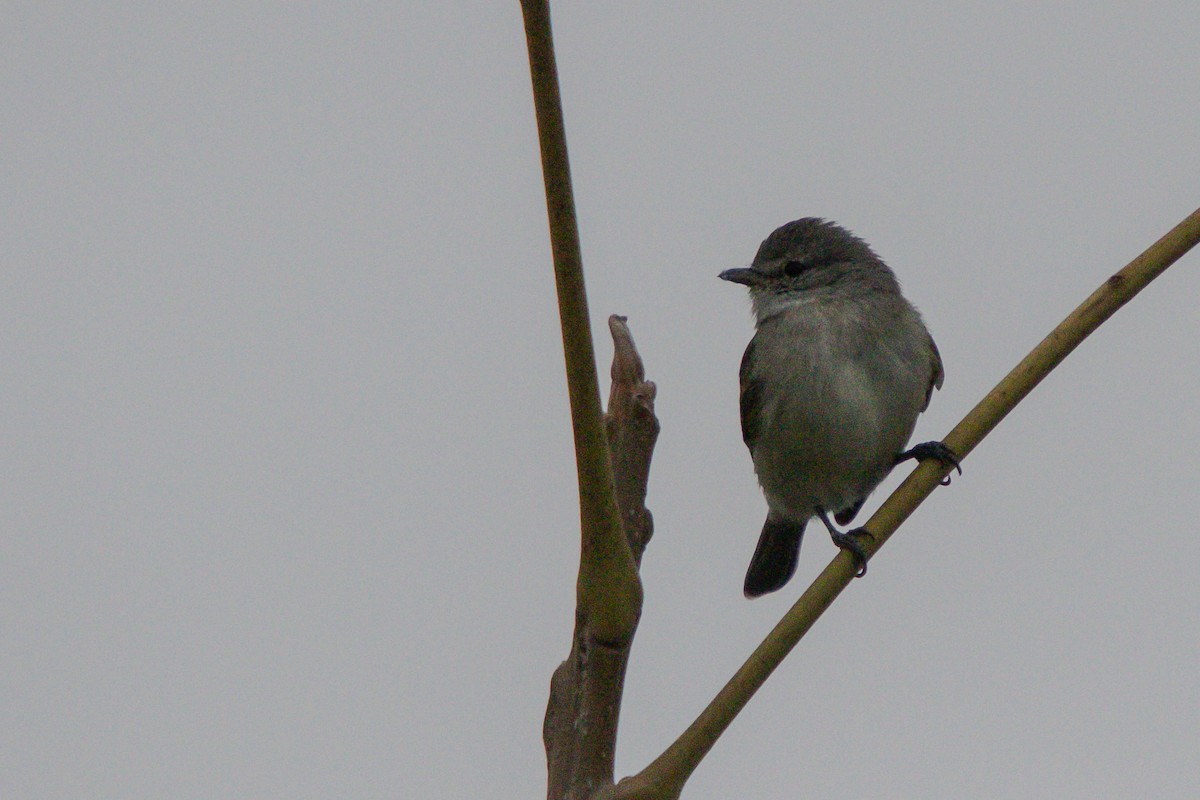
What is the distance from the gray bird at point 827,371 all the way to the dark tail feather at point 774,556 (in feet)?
1.34

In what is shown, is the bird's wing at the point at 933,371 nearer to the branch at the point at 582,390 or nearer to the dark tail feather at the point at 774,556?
the dark tail feather at the point at 774,556

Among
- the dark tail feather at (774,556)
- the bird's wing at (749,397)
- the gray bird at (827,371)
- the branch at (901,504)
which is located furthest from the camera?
the dark tail feather at (774,556)

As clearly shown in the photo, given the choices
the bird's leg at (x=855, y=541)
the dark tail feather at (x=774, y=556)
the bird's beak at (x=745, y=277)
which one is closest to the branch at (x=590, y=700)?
the bird's leg at (x=855, y=541)

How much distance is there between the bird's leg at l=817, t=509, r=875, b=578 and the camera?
2998 mm

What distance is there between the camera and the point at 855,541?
3.73 metres

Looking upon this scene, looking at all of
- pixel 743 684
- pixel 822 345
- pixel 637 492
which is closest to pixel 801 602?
pixel 743 684

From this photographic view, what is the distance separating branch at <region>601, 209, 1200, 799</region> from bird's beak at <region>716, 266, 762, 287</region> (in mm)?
3575

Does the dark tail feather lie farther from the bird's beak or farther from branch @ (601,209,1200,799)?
branch @ (601,209,1200,799)

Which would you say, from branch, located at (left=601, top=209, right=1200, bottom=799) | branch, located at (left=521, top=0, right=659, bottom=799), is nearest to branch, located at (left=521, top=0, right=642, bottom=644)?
branch, located at (left=521, top=0, right=659, bottom=799)

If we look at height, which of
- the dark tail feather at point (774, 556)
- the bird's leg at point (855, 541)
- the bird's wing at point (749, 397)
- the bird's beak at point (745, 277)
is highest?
the bird's beak at point (745, 277)

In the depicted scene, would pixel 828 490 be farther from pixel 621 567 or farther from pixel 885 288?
pixel 621 567

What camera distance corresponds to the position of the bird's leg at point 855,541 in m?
3.00

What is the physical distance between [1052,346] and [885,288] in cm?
368

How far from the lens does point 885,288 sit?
6773 millimetres
